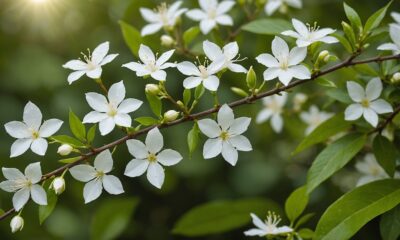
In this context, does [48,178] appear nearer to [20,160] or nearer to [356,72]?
[356,72]

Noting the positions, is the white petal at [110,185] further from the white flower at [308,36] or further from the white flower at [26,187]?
the white flower at [308,36]

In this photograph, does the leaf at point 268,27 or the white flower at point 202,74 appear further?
the leaf at point 268,27

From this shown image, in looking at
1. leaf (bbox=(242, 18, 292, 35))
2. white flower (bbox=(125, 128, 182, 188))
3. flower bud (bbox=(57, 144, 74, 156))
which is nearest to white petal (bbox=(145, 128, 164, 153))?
white flower (bbox=(125, 128, 182, 188))

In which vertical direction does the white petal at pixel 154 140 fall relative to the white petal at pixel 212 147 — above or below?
above

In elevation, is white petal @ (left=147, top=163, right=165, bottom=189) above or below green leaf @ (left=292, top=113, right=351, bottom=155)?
above

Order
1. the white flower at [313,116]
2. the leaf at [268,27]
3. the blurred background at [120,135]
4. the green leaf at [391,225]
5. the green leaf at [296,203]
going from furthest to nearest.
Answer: the blurred background at [120,135]
the white flower at [313,116]
the leaf at [268,27]
the green leaf at [296,203]
the green leaf at [391,225]

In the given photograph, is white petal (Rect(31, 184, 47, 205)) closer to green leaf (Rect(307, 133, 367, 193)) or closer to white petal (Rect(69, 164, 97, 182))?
white petal (Rect(69, 164, 97, 182))

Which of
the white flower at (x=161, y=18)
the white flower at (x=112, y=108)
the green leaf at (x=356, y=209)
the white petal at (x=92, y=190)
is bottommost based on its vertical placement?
the green leaf at (x=356, y=209)

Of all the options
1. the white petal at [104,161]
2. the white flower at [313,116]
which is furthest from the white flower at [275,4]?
the white petal at [104,161]

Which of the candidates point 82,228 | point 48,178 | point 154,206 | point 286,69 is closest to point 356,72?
point 286,69
